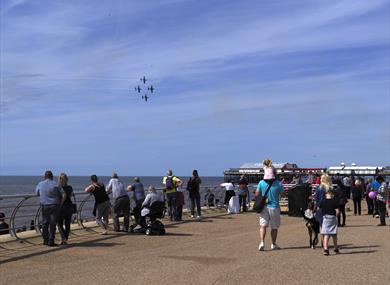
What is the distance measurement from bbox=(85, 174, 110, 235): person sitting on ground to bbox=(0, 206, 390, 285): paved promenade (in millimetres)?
453

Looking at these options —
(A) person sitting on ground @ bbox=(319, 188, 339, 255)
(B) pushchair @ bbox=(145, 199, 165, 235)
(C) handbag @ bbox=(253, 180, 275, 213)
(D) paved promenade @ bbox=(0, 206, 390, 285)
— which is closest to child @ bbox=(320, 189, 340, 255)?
(A) person sitting on ground @ bbox=(319, 188, 339, 255)

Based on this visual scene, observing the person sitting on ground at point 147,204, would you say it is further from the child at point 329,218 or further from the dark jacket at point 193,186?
the dark jacket at point 193,186

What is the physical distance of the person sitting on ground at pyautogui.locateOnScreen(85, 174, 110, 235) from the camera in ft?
48.6

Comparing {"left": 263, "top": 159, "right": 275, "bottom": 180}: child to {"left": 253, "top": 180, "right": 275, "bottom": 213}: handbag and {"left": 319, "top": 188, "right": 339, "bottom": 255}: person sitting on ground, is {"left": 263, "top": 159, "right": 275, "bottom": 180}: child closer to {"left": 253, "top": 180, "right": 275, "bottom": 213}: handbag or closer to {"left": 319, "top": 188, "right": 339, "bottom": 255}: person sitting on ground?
{"left": 253, "top": 180, "right": 275, "bottom": 213}: handbag

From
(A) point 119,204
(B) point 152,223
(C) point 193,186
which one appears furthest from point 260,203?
(C) point 193,186

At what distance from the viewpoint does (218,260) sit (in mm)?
10680

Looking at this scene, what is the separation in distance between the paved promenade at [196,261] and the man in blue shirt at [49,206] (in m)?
0.37

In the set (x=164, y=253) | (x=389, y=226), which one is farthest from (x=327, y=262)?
(x=389, y=226)

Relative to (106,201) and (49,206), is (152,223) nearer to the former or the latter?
(106,201)

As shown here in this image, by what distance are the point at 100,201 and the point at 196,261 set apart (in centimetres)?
506

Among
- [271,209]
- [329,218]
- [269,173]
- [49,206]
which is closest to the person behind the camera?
[329,218]

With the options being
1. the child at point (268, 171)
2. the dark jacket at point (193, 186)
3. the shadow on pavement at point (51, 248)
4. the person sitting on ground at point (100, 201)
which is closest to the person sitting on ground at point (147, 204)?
the person sitting on ground at point (100, 201)

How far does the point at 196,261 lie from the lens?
1057 cm

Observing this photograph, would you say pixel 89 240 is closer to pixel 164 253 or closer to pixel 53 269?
pixel 164 253
